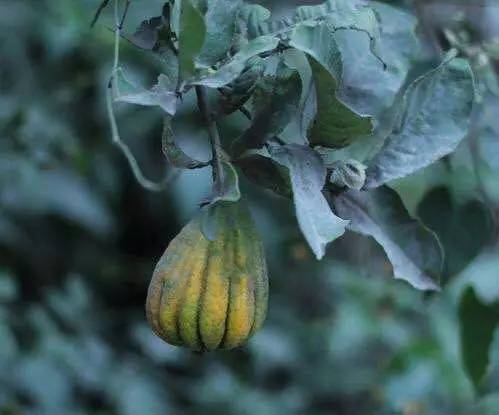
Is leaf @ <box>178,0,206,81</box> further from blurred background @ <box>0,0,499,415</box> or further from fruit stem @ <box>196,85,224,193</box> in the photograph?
blurred background @ <box>0,0,499,415</box>

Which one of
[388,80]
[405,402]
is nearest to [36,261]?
[405,402]

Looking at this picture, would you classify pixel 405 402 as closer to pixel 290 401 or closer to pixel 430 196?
pixel 430 196

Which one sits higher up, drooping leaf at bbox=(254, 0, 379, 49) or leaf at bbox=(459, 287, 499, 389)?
drooping leaf at bbox=(254, 0, 379, 49)

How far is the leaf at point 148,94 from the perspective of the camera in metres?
0.82

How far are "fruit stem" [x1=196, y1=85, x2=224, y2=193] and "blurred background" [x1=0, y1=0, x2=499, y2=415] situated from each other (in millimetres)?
822

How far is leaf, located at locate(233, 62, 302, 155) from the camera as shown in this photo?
35.9 inches

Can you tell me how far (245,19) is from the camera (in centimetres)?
98

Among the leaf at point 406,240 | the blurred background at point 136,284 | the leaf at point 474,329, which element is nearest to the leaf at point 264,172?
the leaf at point 406,240

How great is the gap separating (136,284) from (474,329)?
1.63 meters

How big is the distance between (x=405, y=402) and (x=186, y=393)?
0.80 m

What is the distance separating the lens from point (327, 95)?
2.91ft

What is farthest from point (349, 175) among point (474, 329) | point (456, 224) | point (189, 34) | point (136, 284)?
point (136, 284)

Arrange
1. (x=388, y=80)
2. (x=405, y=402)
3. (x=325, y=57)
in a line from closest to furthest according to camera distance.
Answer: (x=325, y=57)
(x=388, y=80)
(x=405, y=402)

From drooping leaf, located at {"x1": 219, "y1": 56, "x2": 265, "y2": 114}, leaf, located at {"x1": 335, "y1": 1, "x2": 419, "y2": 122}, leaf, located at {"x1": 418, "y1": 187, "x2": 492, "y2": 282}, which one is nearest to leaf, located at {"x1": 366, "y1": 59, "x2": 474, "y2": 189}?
leaf, located at {"x1": 335, "y1": 1, "x2": 419, "y2": 122}
